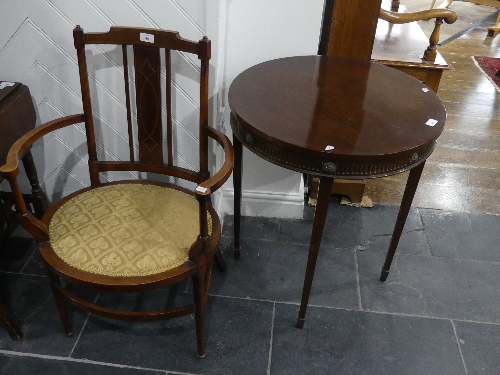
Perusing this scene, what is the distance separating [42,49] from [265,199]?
43.1 inches

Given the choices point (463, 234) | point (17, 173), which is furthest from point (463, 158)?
point (17, 173)

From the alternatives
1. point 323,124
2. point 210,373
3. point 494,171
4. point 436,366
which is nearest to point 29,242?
point 210,373

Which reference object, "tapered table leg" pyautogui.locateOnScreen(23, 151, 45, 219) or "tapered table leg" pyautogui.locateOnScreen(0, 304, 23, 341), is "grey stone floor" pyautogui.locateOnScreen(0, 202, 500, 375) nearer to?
"tapered table leg" pyautogui.locateOnScreen(0, 304, 23, 341)

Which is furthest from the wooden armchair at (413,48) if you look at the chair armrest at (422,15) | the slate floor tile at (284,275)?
the slate floor tile at (284,275)

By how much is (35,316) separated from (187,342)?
0.57 metres

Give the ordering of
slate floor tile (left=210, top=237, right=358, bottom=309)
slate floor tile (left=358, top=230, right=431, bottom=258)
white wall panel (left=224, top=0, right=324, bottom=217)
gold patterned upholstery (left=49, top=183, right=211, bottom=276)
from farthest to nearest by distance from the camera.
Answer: slate floor tile (left=358, top=230, right=431, bottom=258), slate floor tile (left=210, top=237, right=358, bottom=309), white wall panel (left=224, top=0, right=324, bottom=217), gold patterned upholstery (left=49, top=183, right=211, bottom=276)

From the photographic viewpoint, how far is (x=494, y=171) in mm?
2637

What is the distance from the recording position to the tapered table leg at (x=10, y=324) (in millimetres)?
1539

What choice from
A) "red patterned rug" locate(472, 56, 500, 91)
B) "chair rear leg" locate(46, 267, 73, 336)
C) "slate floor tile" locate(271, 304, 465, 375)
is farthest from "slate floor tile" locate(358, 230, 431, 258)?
"red patterned rug" locate(472, 56, 500, 91)

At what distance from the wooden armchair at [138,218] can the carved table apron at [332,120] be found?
0.14 meters

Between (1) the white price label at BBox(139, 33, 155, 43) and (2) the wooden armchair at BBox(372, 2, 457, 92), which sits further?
(2) the wooden armchair at BBox(372, 2, 457, 92)

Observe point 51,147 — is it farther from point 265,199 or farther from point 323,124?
point 323,124

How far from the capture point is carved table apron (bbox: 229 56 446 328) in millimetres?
1240

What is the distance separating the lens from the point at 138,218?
146 centimetres
